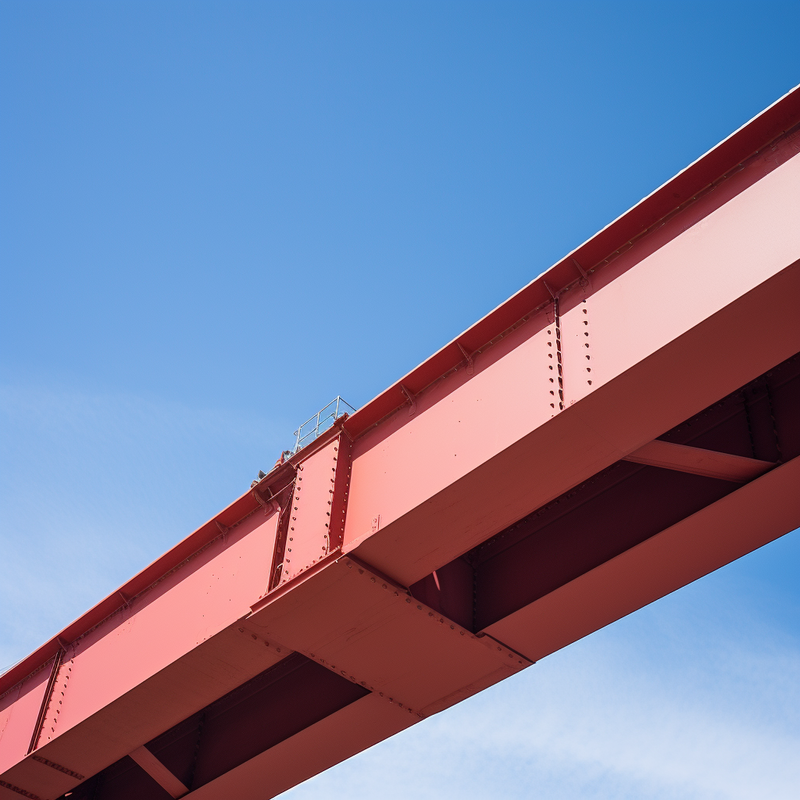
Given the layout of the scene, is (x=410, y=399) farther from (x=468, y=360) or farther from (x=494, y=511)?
(x=494, y=511)

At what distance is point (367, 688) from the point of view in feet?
32.0

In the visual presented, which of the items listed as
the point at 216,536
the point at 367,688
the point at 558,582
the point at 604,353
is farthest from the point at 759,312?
the point at 216,536

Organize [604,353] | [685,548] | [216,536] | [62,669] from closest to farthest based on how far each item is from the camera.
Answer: [604,353] → [685,548] → [216,536] → [62,669]

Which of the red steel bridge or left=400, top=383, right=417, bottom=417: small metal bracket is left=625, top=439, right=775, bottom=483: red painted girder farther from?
left=400, top=383, right=417, bottom=417: small metal bracket

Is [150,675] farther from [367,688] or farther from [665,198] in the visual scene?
[665,198]

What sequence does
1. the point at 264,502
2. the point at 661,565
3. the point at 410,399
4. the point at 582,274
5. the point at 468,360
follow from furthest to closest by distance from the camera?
the point at 264,502 < the point at 410,399 < the point at 468,360 < the point at 661,565 < the point at 582,274

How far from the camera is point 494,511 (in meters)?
7.88

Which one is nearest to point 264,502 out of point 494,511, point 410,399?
point 410,399

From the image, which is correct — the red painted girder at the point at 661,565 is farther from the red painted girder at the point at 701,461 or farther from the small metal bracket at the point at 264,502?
the small metal bracket at the point at 264,502

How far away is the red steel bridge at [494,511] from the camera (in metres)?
7.04

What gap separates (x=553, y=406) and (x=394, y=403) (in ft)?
7.18

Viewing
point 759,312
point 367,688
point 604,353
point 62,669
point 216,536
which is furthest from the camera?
point 62,669

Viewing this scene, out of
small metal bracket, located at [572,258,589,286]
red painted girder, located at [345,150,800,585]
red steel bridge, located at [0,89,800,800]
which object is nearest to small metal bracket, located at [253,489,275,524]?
red steel bridge, located at [0,89,800,800]

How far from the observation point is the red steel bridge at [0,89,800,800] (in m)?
7.04
